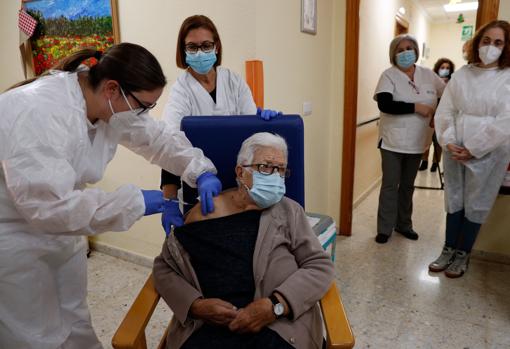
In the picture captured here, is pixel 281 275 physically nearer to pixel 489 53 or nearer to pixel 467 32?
pixel 489 53

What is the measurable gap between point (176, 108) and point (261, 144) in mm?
482

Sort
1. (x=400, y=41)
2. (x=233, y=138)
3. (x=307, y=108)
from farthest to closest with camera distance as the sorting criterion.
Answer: (x=400, y=41) < (x=307, y=108) < (x=233, y=138)

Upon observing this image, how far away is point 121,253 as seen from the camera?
101 inches

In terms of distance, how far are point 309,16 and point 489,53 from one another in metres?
1.04

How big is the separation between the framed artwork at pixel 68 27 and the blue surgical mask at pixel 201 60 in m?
0.84

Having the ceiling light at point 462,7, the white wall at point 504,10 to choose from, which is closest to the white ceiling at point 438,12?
the ceiling light at point 462,7

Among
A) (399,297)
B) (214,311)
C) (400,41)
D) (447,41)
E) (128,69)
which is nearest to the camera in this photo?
(128,69)

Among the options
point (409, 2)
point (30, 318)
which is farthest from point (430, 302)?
point (409, 2)

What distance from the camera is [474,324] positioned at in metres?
1.84

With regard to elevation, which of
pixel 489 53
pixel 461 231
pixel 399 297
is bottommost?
pixel 399 297

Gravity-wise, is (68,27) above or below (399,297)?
above

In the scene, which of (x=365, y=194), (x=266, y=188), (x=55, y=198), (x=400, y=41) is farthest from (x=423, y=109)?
(x=55, y=198)

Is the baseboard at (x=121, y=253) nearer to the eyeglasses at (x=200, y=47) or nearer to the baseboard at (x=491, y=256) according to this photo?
the eyeglasses at (x=200, y=47)

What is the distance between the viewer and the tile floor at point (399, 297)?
1770 millimetres
